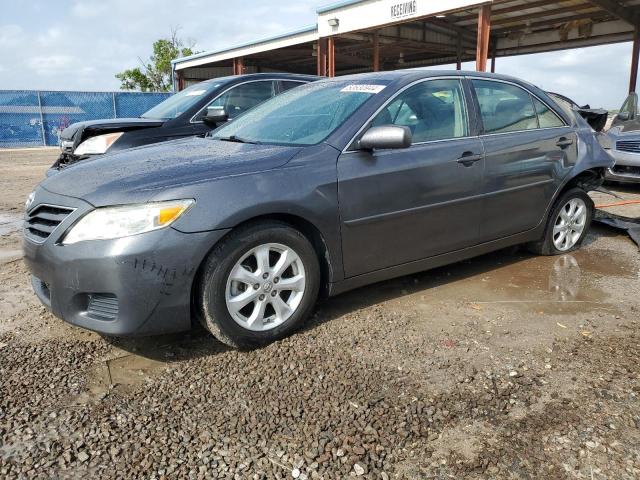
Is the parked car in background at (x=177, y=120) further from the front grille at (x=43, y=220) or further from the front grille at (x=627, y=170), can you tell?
the front grille at (x=627, y=170)

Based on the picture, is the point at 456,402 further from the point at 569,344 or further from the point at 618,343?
the point at 618,343

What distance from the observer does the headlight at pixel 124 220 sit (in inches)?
104

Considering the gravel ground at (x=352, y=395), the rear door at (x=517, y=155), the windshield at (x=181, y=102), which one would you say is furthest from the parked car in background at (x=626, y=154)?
the windshield at (x=181, y=102)

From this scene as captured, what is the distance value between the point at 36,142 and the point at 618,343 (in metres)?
Answer: 23.9

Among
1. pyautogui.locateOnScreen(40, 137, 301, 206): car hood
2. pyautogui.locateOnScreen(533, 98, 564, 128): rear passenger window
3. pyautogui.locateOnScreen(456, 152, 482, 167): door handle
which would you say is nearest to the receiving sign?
pyautogui.locateOnScreen(533, 98, 564, 128): rear passenger window

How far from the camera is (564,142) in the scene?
15.0ft

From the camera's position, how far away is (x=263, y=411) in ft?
7.98

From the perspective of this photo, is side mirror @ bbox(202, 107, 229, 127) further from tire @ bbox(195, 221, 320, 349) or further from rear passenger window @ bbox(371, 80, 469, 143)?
tire @ bbox(195, 221, 320, 349)

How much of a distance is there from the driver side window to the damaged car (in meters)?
2.30

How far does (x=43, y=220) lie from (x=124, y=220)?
0.62 m

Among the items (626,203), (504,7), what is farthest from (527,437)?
(504,7)

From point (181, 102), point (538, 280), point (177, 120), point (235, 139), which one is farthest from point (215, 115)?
point (538, 280)

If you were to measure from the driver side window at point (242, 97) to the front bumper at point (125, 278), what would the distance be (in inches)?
150

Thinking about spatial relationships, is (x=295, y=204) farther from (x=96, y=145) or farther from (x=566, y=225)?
(x=96, y=145)
